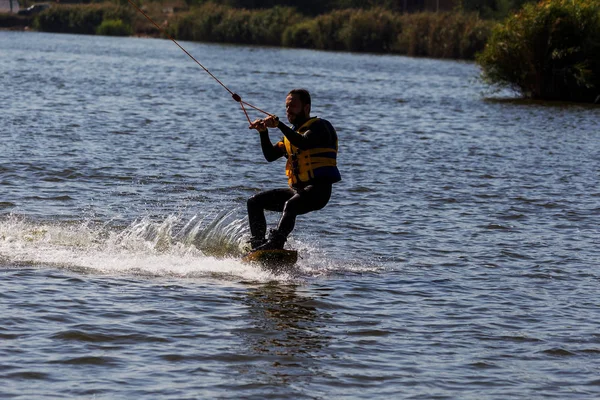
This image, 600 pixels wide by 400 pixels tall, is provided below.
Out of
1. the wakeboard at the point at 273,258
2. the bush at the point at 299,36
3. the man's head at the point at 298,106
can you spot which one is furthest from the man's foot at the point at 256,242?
the bush at the point at 299,36

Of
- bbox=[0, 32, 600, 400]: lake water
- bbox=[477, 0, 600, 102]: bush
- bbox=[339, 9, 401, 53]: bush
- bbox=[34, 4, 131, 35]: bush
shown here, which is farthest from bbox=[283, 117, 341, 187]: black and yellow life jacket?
bbox=[34, 4, 131, 35]: bush

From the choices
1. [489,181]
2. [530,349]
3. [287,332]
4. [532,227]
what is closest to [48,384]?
[287,332]

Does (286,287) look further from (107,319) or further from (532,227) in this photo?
(532,227)

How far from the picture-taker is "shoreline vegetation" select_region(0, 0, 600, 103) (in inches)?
1362

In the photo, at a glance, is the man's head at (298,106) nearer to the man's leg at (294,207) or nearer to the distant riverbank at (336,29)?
the man's leg at (294,207)

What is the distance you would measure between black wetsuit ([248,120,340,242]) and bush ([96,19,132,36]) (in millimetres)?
83003

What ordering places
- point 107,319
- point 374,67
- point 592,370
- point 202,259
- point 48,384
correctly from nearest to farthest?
point 48,384 < point 592,370 < point 107,319 < point 202,259 < point 374,67

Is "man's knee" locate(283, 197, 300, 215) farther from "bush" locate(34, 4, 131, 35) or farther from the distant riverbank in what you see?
"bush" locate(34, 4, 131, 35)

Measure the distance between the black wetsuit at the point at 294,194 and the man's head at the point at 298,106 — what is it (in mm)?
138

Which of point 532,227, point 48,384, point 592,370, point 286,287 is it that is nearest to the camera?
point 48,384

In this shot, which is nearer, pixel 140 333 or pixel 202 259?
pixel 140 333

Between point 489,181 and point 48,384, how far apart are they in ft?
40.0

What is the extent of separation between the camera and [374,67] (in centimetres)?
5366

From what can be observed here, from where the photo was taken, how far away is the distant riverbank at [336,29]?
60.2 meters
